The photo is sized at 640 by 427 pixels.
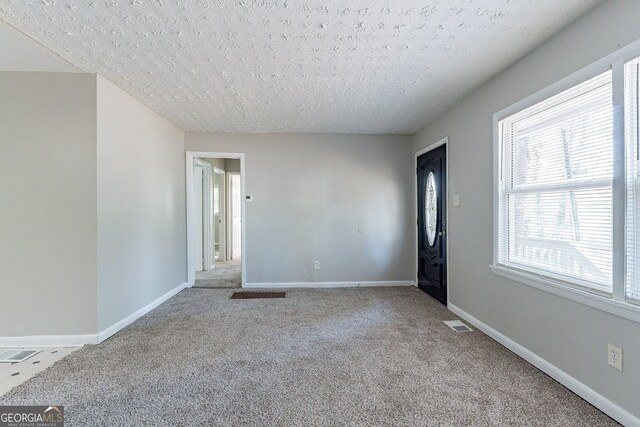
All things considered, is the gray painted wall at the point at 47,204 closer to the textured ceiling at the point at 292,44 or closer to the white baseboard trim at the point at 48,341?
the white baseboard trim at the point at 48,341

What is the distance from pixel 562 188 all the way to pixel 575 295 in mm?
717

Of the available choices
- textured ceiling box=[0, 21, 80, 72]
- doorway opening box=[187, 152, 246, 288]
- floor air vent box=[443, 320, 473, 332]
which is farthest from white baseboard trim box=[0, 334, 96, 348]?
floor air vent box=[443, 320, 473, 332]

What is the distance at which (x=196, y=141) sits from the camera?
4207 millimetres

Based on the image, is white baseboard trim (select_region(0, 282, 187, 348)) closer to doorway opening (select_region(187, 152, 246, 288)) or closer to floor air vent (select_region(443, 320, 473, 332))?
doorway opening (select_region(187, 152, 246, 288))

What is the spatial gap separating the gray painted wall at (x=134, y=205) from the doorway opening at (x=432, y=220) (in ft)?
11.8

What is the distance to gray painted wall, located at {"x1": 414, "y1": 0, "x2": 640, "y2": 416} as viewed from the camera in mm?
1505

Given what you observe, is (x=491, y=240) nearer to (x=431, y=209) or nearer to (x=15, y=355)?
(x=431, y=209)

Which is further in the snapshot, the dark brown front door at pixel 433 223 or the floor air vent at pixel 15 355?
the dark brown front door at pixel 433 223

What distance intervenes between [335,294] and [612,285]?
9.45ft

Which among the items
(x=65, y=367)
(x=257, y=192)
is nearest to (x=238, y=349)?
(x=65, y=367)

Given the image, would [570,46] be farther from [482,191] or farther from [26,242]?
[26,242]

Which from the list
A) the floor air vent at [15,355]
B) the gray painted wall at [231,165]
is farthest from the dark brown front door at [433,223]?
the gray painted wall at [231,165]

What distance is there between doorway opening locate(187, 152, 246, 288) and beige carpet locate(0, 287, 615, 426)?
1533 mm

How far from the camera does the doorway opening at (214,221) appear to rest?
14.0 feet
